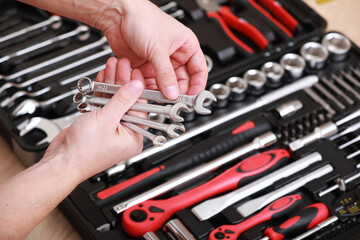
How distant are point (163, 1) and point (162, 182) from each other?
1.95ft

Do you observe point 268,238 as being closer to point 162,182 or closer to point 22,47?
point 162,182

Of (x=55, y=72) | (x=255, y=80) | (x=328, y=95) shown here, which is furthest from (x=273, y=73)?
(x=55, y=72)

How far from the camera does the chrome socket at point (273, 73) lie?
1.47m

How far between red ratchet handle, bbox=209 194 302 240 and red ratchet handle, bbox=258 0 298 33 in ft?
1.83

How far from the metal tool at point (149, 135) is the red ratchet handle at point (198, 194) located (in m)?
0.20

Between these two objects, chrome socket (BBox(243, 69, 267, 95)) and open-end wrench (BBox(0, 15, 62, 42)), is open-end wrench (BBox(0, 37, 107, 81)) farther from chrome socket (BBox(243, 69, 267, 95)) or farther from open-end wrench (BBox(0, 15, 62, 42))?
chrome socket (BBox(243, 69, 267, 95))

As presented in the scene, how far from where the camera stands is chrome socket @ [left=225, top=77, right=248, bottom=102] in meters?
1.44

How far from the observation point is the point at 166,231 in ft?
3.86

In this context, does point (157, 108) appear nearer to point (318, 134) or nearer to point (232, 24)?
point (318, 134)

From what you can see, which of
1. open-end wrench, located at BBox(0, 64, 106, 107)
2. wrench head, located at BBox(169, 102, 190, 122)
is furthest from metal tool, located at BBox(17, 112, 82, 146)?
wrench head, located at BBox(169, 102, 190, 122)

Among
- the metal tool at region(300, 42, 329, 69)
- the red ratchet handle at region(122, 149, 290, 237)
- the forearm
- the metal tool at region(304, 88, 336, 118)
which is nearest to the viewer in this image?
the forearm

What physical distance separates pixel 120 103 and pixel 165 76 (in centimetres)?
11

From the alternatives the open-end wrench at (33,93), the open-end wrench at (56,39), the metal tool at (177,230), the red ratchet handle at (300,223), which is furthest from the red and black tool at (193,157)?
the open-end wrench at (56,39)

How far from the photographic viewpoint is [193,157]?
1307 millimetres
